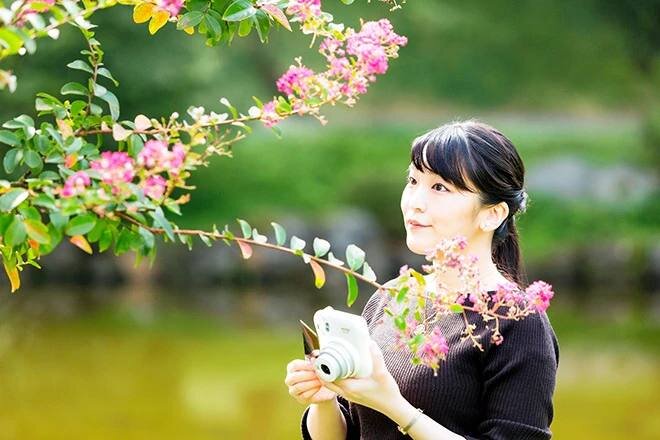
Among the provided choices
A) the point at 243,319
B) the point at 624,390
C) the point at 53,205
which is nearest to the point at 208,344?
the point at 243,319

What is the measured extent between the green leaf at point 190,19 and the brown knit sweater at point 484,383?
60 cm

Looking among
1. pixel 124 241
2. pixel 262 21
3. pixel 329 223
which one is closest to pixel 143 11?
pixel 262 21

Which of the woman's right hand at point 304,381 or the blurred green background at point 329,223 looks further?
the blurred green background at point 329,223

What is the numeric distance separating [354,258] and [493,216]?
1.48 ft

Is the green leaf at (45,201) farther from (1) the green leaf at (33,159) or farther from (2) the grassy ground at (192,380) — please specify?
(2) the grassy ground at (192,380)

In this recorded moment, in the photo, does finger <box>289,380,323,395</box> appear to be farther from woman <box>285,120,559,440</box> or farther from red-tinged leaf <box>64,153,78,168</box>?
red-tinged leaf <box>64,153,78,168</box>

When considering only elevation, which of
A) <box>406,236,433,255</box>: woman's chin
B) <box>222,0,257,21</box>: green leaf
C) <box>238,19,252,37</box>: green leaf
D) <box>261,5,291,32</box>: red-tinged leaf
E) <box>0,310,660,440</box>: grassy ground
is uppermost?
<box>261,5,291,32</box>: red-tinged leaf

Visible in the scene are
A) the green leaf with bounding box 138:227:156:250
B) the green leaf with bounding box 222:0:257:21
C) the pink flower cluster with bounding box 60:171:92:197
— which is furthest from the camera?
the green leaf with bounding box 222:0:257:21

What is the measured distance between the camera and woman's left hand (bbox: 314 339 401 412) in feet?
5.04

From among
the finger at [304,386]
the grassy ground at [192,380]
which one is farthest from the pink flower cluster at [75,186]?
the grassy ground at [192,380]

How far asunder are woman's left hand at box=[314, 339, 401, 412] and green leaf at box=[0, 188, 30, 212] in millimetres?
537

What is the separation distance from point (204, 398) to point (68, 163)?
548cm

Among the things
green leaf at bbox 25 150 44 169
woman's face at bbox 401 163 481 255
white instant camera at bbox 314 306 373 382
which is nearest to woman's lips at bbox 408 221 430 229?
woman's face at bbox 401 163 481 255

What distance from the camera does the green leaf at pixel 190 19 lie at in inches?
61.5
